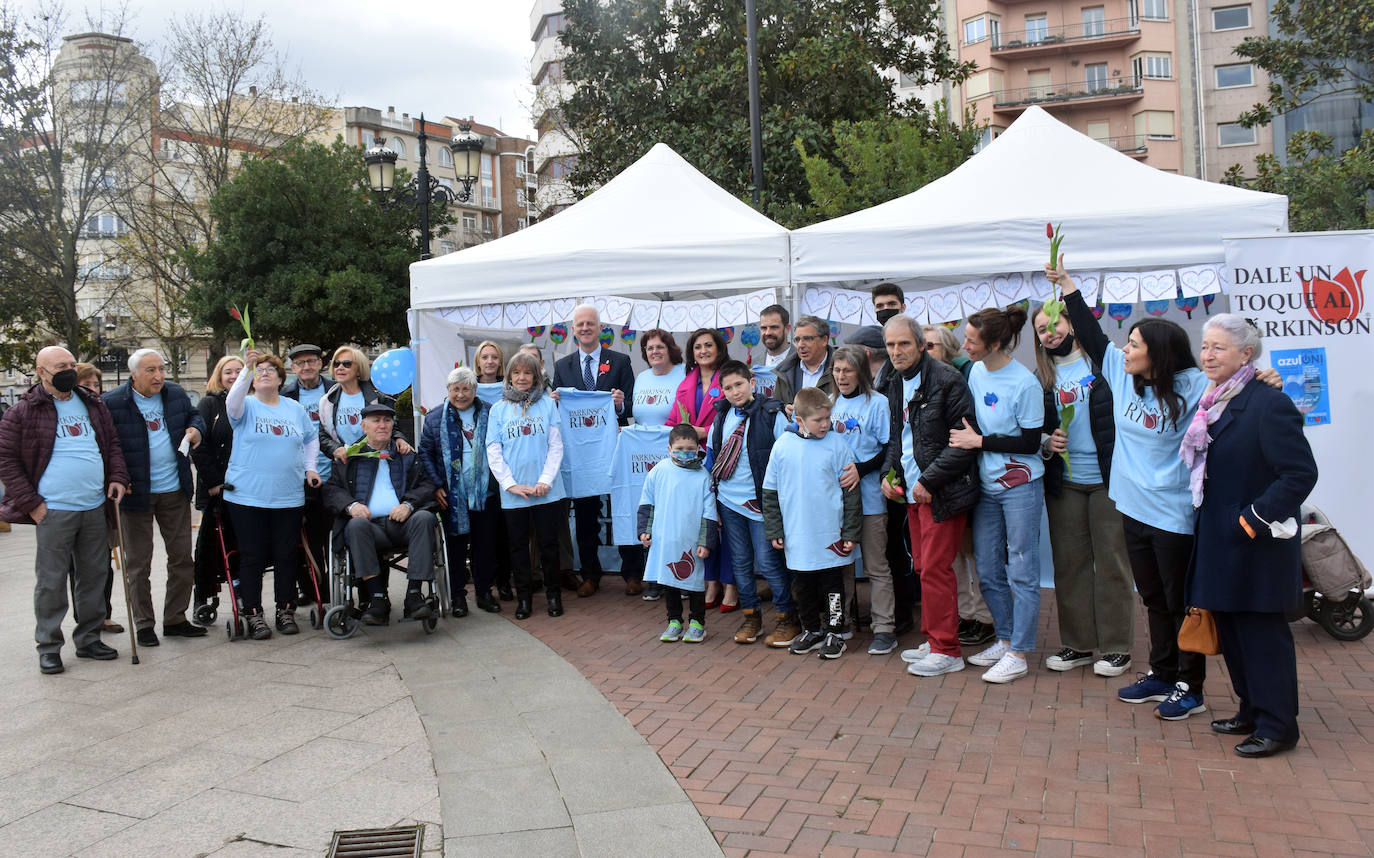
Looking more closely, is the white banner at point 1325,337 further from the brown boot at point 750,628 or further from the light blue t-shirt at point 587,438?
the light blue t-shirt at point 587,438

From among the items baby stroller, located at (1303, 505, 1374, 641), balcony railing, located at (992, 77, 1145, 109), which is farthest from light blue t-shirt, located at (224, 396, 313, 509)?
balcony railing, located at (992, 77, 1145, 109)

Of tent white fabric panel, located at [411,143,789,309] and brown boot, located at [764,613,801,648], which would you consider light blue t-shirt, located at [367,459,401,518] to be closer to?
tent white fabric panel, located at [411,143,789,309]

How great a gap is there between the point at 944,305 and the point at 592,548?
336 centimetres

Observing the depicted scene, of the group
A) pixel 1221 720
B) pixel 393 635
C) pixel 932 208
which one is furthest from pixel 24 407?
pixel 1221 720

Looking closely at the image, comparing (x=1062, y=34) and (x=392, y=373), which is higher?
(x=1062, y=34)

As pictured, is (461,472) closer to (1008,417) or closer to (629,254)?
(629,254)

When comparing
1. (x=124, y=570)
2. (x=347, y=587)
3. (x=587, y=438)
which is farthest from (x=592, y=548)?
(x=124, y=570)

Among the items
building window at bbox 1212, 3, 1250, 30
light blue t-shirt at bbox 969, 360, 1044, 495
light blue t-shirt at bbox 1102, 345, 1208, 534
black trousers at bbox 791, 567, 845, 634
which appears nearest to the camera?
light blue t-shirt at bbox 1102, 345, 1208, 534

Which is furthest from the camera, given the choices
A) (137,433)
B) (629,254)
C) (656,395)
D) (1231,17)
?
(1231,17)

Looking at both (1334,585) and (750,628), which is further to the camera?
(750,628)

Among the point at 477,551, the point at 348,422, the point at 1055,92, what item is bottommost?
the point at 477,551

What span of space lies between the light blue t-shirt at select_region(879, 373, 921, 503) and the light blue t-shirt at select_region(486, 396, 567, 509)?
2691 mm

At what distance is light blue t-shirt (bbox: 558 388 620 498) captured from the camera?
315 inches

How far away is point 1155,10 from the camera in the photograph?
4872cm
